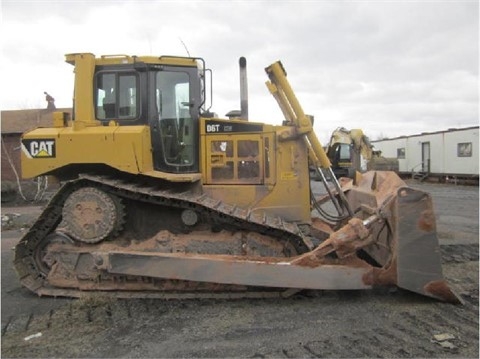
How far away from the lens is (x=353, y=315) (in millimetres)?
5055

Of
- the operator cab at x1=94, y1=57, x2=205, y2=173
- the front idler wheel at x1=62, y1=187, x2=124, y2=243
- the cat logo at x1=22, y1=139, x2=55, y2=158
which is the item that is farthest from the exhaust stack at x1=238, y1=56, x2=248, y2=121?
the cat logo at x1=22, y1=139, x2=55, y2=158

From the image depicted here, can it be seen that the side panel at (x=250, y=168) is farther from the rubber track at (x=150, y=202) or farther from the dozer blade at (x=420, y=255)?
the dozer blade at (x=420, y=255)

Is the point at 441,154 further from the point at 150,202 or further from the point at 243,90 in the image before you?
the point at 150,202

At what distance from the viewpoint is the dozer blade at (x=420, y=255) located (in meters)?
5.23

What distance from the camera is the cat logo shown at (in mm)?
5934

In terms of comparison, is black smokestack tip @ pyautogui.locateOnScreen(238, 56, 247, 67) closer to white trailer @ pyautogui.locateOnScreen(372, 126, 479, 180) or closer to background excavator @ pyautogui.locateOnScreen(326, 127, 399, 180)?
background excavator @ pyautogui.locateOnScreen(326, 127, 399, 180)

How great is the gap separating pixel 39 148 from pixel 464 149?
23.9 metres

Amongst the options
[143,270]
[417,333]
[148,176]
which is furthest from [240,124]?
[417,333]

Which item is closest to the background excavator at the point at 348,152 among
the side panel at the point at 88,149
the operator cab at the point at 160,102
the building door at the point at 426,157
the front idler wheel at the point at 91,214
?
the operator cab at the point at 160,102

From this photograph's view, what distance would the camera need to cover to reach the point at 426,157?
29.4 metres

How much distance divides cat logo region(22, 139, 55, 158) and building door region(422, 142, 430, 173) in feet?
87.5

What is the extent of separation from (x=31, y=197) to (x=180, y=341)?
53.5ft

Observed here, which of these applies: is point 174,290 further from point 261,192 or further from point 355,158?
point 355,158

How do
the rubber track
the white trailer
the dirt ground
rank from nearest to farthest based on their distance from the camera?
the dirt ground < the rubber track < the white trailer
